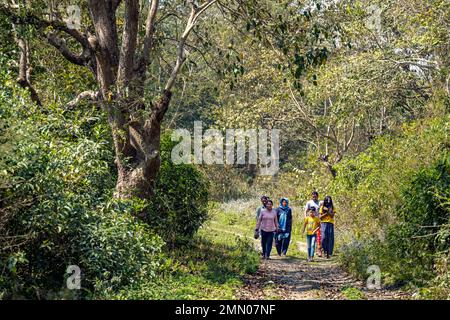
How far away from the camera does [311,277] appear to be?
14656mm

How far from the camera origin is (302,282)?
542 inches

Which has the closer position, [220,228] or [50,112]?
[50,112]

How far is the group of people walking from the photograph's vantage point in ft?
55.5

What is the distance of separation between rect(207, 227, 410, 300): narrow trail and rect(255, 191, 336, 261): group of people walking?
1.23ft

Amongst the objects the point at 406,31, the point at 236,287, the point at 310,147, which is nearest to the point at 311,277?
the point at 236,287

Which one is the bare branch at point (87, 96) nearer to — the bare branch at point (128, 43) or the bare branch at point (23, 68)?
the bare branch at point (128, 43)

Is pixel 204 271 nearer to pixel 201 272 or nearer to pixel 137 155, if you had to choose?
pixel 201 272

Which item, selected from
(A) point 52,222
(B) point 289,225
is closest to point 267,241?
(B) point 289,225

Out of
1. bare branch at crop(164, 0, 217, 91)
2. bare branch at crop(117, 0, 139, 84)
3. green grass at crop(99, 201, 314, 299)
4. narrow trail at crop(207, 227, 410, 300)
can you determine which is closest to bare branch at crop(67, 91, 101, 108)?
bare branch at crop(117, 0, 139, 84)

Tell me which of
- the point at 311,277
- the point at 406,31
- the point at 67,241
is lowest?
the point at 311,277

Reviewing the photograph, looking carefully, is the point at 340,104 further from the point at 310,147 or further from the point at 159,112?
the point at 310,147

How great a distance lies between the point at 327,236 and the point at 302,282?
4.33m

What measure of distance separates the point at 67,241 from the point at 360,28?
13323 millimetres

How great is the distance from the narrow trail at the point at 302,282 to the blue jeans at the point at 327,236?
0.31m
